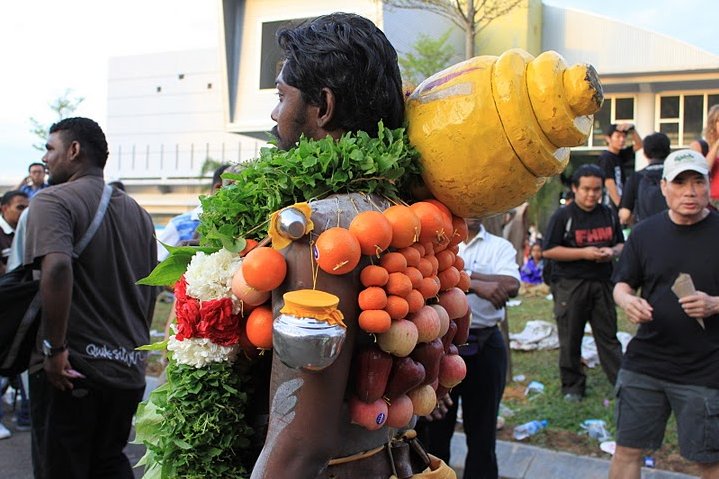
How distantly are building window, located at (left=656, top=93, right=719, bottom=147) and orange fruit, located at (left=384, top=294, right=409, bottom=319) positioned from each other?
24775 mm

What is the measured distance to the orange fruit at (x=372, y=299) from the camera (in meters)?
1.47

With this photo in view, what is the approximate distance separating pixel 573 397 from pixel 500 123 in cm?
510

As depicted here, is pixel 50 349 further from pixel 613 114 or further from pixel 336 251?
pixel 613 114

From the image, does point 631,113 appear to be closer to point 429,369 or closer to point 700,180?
point 700,180

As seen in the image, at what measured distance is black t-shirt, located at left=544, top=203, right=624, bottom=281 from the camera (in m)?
6.20

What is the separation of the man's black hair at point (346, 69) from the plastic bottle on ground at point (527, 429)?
421 cm

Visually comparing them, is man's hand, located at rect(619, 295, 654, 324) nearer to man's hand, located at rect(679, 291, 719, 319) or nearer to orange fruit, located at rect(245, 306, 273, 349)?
man's hand, located at rect(679, 291, 719, 319)

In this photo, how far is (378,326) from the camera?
1.45 meters

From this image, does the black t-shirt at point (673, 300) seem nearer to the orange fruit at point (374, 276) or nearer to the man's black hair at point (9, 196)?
the orange fruit at point (374, 276)

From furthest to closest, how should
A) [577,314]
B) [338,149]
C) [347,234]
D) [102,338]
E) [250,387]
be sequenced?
[577,314], [102,338], [250,387], [338,149], [347,234]

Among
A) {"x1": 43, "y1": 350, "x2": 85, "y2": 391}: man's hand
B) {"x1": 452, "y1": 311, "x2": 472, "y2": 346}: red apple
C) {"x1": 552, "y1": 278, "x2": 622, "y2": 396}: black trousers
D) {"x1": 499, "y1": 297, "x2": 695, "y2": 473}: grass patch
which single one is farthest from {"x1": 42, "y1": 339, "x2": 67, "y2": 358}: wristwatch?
{"x1": 552, "y1": 278, "x2": 622, "y2": 396}: black trousers

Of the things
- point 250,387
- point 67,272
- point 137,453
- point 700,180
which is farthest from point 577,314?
point 250,387

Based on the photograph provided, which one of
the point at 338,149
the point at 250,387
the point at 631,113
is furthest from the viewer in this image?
the point at 631,113

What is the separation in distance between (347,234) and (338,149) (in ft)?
0.94
